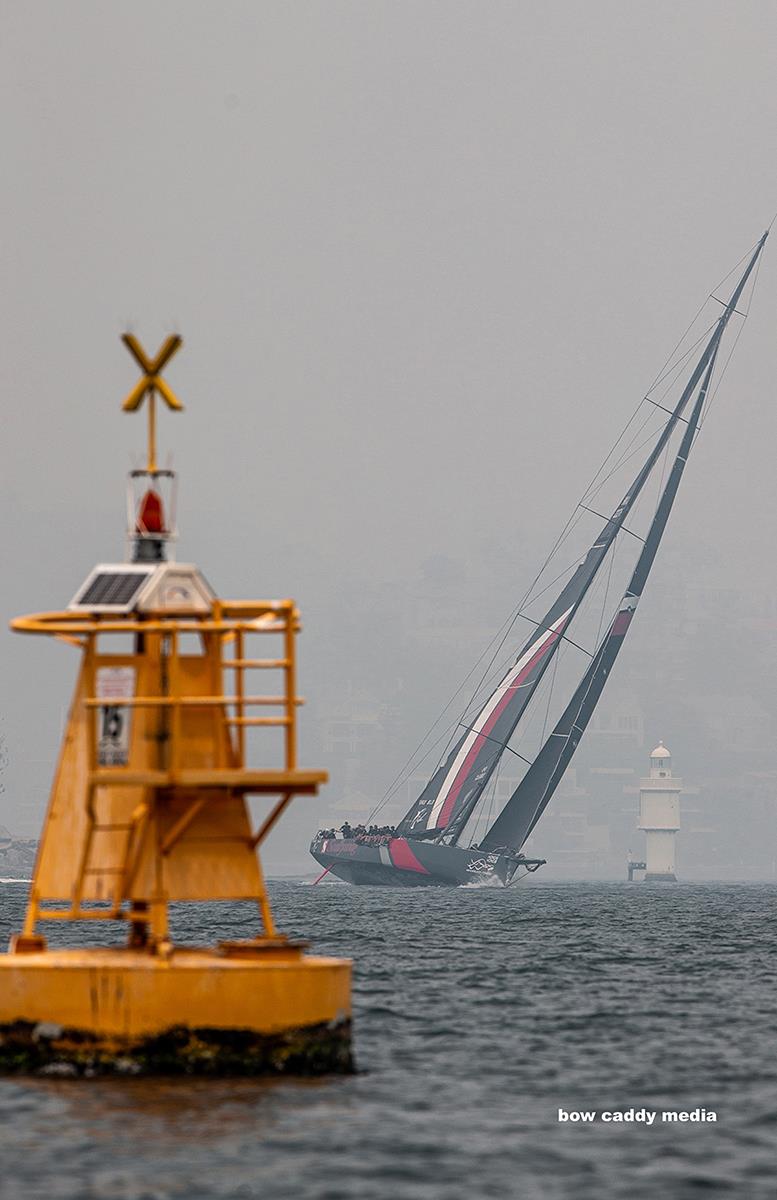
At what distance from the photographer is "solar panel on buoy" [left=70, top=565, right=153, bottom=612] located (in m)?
18.0

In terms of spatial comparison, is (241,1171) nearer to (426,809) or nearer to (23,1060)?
(23,1060)

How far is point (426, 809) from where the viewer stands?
159 meters

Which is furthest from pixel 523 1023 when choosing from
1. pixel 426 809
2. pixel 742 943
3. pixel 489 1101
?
pixel 426 809

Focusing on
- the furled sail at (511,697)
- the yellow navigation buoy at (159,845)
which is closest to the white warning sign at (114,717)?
the yellow navigation buoy at (159,845)

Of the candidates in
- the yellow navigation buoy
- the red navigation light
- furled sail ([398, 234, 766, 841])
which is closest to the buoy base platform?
the yellow navigation buoy

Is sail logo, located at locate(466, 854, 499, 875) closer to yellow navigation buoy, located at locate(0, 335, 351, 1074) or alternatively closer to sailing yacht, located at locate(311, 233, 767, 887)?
sailing yacht, located at locate(311, 233, 767, 887)

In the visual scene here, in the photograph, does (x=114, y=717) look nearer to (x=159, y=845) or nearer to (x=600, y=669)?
(x=159, y=845)

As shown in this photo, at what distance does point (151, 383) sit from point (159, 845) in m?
4.41

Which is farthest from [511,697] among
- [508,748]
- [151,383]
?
[151,383]

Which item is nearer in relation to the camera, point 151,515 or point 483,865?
point 151,515

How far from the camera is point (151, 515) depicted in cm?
1888

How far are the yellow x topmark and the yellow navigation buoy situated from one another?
2 centimetres

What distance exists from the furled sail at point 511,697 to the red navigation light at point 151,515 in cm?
12306

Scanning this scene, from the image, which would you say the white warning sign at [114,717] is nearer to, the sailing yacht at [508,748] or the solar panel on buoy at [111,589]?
the solar panel on buoy at [111,589]
